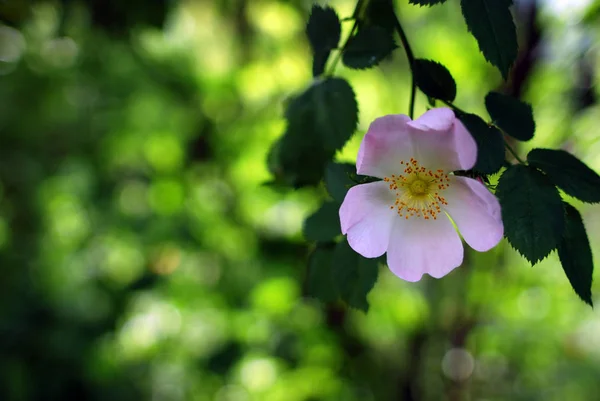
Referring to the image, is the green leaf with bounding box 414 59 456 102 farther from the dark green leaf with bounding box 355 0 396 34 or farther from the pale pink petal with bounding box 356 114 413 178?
the dark green leaf with bounding box 355 0 396 34

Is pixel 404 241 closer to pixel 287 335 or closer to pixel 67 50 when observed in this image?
pixel 287 335

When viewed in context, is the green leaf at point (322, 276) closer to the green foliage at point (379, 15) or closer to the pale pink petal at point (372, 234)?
the pale pink petal at point (372, 234)

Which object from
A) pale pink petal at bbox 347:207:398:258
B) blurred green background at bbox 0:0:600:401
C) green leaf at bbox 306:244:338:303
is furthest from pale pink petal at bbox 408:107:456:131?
blurred green background at bbox 0:0:600:401

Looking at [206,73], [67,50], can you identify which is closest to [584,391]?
[206,73]

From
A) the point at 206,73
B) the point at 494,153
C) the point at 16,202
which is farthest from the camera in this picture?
the point at 16,202

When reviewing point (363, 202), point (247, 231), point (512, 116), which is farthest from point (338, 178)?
point (247, 231)

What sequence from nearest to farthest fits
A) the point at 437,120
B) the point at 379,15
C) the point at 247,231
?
1. the point at 437,120
2. the point at 379,15
3. the point at 247,231

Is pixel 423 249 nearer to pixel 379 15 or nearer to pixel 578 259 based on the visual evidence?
pixel 578 259
